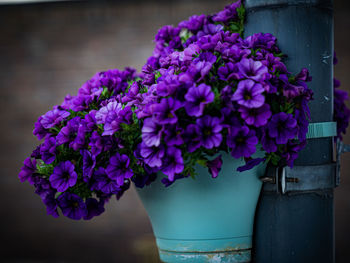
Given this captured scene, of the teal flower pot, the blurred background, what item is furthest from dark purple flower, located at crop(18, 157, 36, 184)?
the blurred background

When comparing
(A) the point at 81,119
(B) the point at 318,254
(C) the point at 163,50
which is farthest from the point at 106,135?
(B) the point at 318,254

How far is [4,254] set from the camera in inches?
169

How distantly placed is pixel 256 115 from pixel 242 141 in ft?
0.24

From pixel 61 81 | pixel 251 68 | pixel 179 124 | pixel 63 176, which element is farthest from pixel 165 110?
pixel 61 81

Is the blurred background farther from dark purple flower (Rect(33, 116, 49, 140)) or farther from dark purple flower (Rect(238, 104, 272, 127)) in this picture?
dark purple flower (Rect(238, 104, 272, 127))

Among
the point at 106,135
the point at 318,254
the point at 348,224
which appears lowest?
the point at 348,224

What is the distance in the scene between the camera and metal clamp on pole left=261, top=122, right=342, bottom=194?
1.28 metres

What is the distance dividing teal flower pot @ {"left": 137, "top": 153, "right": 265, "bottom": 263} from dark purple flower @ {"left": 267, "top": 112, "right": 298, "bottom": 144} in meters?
0.16

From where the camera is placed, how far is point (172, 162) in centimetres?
109

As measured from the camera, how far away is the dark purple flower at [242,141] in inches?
42.8

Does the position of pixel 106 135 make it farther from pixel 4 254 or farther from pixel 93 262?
pixel 4 254

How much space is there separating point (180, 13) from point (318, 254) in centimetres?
302

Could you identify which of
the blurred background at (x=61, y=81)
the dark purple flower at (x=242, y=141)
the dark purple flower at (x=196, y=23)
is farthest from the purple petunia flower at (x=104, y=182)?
the blurred background at (x=61, y=81)

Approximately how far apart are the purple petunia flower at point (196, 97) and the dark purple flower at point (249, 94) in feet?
0.23
